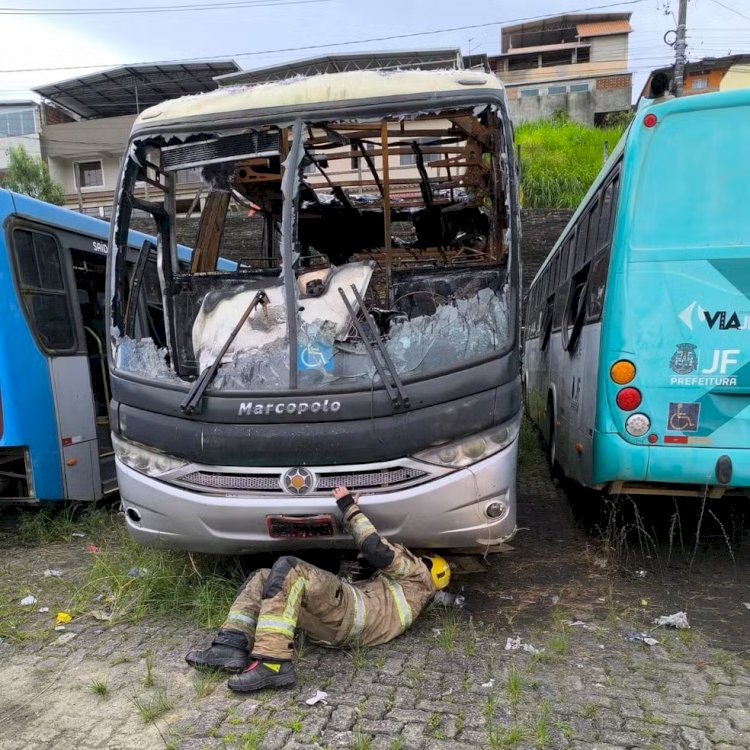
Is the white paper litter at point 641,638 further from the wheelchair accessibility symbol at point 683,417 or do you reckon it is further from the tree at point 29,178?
the tree at point 29,178

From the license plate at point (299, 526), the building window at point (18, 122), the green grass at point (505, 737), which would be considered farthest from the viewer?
the building window at point (18, 122)

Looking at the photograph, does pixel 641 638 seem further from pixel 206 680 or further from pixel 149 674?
pixel 149 674

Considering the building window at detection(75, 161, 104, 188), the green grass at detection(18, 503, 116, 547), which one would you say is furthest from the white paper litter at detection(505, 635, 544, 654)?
the building window at detection(75, 161, 104, 188)

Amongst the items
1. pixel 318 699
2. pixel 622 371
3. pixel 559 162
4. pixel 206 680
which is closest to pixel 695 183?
pixel 622 371

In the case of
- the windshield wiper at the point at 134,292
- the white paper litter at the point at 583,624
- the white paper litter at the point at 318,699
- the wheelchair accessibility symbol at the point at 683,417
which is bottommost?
the white paper litter at the point at 583,624

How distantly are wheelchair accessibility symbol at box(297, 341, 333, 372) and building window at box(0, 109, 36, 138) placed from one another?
37569mm

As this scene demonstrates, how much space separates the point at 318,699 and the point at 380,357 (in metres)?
1.71

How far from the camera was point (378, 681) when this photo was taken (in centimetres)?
310

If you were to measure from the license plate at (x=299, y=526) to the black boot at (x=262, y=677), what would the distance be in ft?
2.10

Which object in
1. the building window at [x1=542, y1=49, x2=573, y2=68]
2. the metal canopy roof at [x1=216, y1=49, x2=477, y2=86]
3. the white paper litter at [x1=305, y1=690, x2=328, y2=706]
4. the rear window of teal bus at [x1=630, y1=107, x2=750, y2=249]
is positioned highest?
the building window at [x1=542, y1=49, x2=573, y2=68]

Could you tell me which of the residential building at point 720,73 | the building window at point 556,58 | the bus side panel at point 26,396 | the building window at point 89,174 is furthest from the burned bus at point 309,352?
the building window at point 556,58

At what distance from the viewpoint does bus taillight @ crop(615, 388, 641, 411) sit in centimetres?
395

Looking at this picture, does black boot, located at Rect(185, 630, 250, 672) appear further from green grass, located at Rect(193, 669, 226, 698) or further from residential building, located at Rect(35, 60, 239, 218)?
residential building, located at Rect(35, 60, 239, 218)

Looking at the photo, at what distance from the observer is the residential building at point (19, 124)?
33.7 metres
